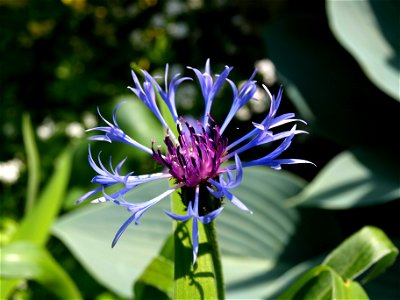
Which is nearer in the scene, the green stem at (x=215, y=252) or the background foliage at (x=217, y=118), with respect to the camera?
the green stem at (x=215, y=252)

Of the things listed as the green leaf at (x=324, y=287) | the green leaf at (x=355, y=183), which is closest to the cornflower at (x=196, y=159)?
the green leaf at (x=324, y=287)

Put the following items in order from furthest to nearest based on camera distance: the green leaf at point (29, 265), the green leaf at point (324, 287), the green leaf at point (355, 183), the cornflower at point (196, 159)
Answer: the green leaf at point (355, 183), the green leaf at point (29, 265), the green leaf at point (324, 287), the cornflower at point (196, 159)

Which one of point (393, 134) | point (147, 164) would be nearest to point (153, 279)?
point (393, 134)

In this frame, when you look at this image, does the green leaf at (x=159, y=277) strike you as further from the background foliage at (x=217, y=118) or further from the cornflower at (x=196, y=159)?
the cornflower at (x=196, y=159)

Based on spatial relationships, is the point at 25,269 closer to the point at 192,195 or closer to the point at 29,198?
the point at 192,195

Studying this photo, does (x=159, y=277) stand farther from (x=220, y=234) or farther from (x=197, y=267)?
(x=220, y=234)

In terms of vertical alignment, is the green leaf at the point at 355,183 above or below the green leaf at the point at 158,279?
below

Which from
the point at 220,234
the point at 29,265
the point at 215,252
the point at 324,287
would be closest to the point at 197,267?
the point at 215,252
